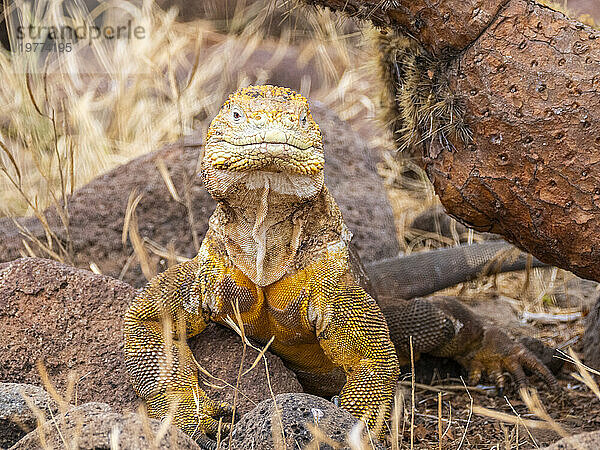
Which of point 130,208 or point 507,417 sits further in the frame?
point 130,208

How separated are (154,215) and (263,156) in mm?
2933

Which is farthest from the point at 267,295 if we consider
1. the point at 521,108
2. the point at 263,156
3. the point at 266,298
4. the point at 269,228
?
the point at 521,108

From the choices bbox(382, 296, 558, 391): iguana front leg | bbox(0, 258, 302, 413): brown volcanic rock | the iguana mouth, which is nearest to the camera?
the iguana mouth

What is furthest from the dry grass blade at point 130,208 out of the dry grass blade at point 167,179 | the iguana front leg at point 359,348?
the iguana front leg at point 359,348

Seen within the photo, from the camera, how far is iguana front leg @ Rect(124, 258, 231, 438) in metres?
3.85

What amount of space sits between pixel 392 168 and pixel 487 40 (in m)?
5.18

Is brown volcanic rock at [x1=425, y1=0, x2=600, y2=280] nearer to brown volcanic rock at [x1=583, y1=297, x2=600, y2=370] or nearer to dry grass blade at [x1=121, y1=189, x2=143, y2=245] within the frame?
brown volcanic rock at [x1=583, y1=297, x2=600, y2=370]

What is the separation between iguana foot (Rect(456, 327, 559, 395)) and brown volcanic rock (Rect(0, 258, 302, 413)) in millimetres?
1702

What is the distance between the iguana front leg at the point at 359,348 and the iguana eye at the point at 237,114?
3.35ft

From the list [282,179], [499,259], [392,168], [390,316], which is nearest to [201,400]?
[282,179]

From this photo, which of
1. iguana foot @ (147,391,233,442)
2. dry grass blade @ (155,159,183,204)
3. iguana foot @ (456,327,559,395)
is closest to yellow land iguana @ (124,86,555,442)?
iguana foot @ (147,391,233,442)

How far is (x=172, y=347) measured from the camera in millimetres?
4012

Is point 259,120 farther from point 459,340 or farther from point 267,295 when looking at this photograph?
point 459,340

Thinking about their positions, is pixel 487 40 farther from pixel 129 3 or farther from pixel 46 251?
pixel 129 3
